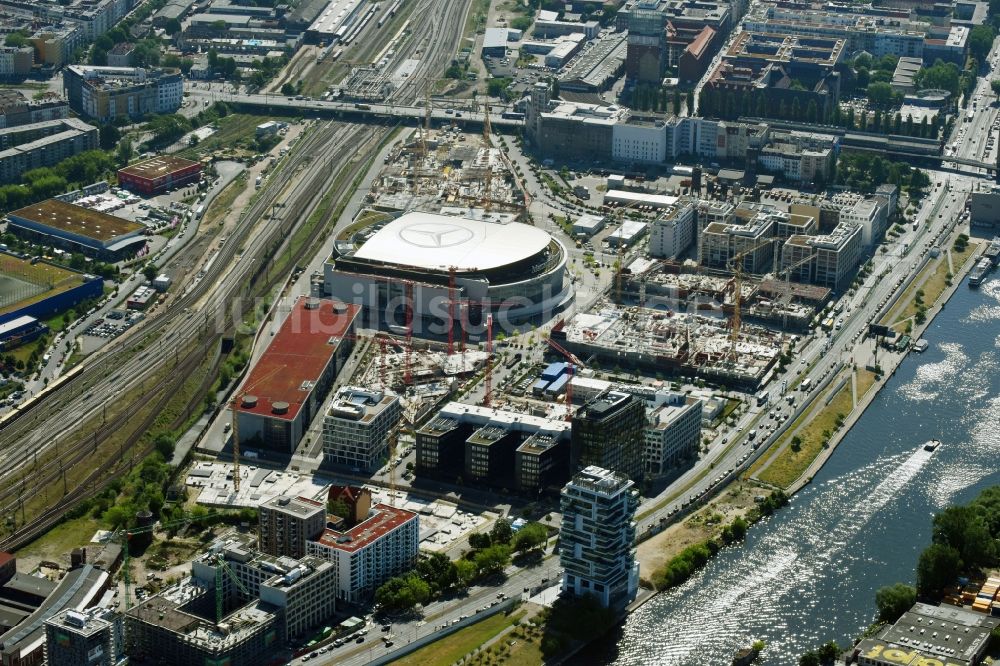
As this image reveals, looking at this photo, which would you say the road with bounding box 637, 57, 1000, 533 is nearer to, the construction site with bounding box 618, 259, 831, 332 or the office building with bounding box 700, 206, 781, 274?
the construction site with bounding box 618, 259, 831, 332

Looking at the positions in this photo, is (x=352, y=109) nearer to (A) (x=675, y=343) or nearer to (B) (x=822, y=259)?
(B) (x=822, y=259)

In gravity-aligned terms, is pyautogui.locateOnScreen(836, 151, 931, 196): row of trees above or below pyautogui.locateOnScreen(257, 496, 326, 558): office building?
above

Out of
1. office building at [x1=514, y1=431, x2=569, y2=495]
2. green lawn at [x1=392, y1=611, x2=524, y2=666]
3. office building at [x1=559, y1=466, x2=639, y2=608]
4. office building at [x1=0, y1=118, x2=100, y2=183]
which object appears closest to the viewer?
green lawn at [x1=392, y1=611, x2=524, y2=666]

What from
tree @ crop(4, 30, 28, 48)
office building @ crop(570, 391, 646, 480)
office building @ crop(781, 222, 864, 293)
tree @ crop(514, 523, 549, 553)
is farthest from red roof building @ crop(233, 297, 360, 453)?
tree @ crop(4, 30, 28, 48)

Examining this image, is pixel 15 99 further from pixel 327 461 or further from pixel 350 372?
pixel 327 461

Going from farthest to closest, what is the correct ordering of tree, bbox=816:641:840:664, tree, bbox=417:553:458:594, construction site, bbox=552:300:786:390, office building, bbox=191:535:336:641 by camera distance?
construction site, bbox=552:300:786:390 < tree, bbox=417:553:458:594 < office building, bbox=191:535:336:641 < tree, bbox=816:641:840:664

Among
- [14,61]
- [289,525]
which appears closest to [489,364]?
[289,525]

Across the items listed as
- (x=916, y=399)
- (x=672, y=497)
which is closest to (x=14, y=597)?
(x=672, y=497)
